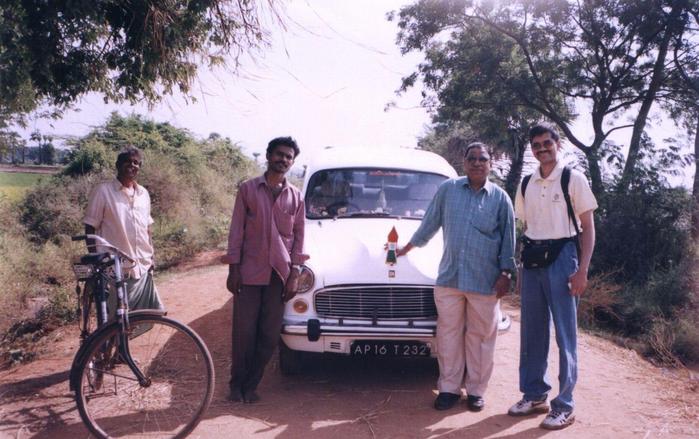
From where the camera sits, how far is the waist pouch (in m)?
3.92

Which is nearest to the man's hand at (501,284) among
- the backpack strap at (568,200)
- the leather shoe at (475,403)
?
the backpack strap at (568,200)

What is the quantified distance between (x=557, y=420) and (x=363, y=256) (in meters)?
1.83

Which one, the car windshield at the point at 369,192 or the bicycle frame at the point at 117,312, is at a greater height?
the car windshield at the point at 369,192

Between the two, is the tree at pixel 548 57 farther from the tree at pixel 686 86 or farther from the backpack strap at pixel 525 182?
the backpack strap at pixel 525 182

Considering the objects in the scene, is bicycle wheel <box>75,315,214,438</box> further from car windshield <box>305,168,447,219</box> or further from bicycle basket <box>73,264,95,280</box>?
car windshield <box>305,168,447,219</box>

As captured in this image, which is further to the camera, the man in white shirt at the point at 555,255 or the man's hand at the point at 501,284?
the man's hand at the point at 501,284

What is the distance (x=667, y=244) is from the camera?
10.3m

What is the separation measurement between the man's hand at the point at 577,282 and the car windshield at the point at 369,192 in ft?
6.69

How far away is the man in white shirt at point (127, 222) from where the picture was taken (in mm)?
4371

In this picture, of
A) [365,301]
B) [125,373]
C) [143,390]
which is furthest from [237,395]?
[365,301]

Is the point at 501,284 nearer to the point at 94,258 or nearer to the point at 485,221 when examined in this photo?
the point at 485,221

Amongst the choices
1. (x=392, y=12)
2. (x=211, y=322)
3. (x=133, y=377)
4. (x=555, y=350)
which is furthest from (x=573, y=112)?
(x=133, y=377)

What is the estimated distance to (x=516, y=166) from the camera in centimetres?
1981

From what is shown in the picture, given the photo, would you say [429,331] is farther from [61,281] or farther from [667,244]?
[667,244]
